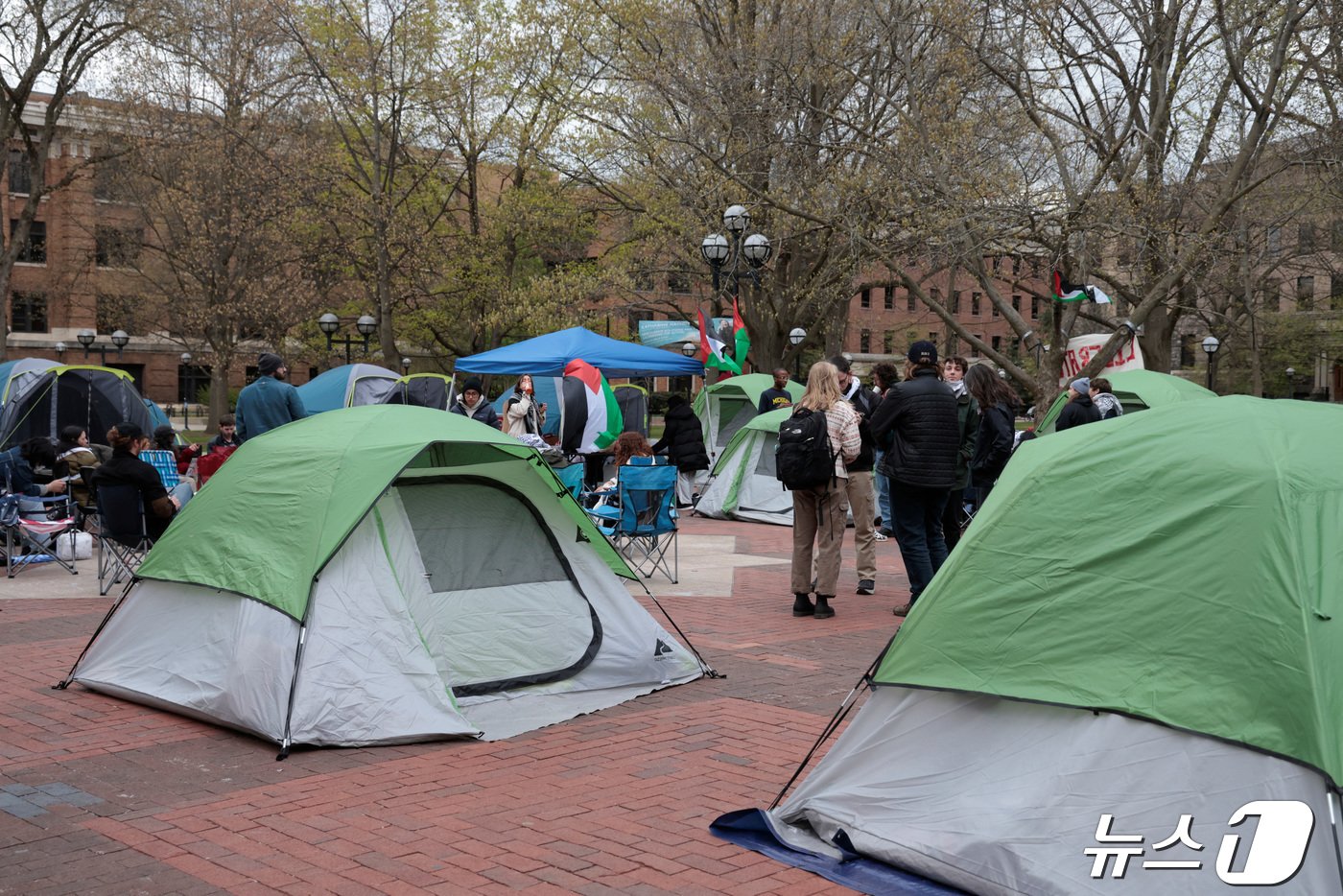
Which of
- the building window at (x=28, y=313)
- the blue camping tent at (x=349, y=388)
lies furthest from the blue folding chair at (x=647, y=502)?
the building window at (x=28, y=313)

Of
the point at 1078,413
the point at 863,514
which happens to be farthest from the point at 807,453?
the point at 1078,413

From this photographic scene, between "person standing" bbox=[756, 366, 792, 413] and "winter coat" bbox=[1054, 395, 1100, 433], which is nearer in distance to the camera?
"winter coat" bbox=[1054, 395, 1100, 433]

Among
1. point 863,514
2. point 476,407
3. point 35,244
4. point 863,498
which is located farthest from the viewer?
point 35,244

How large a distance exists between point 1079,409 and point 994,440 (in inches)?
33.0

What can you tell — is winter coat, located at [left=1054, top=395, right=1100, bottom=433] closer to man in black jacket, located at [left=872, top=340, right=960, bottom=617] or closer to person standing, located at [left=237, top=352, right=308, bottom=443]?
man in black jacket, located at [left=872, top=340, right=960, bottom=617]

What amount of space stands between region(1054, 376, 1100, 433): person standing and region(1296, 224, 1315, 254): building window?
2241cm

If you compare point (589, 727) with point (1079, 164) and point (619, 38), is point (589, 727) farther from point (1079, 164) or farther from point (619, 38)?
point (619, 38)

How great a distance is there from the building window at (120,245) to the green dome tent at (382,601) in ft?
116

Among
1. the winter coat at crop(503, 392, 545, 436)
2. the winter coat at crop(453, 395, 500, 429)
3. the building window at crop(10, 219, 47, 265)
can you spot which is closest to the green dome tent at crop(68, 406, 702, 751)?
the winter coat at crop(503, 392, 545, 436)

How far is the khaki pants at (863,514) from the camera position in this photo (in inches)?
413

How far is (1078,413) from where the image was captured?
10984 mm

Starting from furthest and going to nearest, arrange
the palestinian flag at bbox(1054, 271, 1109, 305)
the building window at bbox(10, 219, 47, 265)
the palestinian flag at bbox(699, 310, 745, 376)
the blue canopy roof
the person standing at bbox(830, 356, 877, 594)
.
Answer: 1. the building window at bbox(10, 219, 47, 265)
2. the palestinian flag at bbox(699, 310, 745, 376)
3. the blue canopy roof
4. the palestinian flag at bbox(1054, 271, 1109, 305)
5. the person standing at bbox(830, 356, 877, 594)

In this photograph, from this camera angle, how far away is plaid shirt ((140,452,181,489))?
14484 mm

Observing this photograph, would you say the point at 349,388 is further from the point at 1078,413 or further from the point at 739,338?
the point at 1078,413
